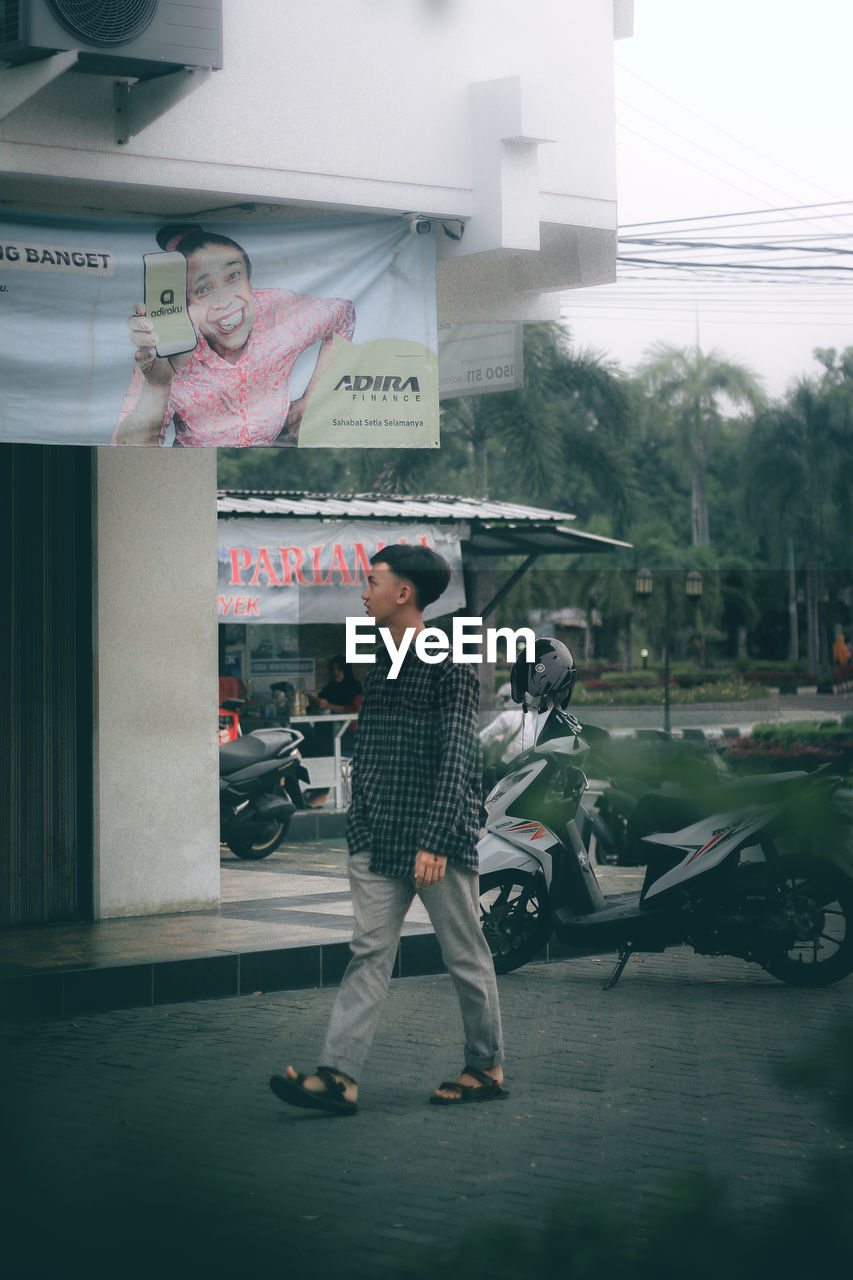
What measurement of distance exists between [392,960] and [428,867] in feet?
1.11

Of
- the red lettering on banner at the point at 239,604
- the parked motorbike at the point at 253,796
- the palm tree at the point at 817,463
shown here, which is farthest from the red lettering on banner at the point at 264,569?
the palm tree at the point at 817,463

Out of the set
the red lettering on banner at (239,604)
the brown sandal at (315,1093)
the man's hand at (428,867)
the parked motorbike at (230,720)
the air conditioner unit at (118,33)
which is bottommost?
the brown sandal at (315,1093)

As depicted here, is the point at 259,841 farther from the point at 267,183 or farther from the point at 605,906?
the point at 267,183

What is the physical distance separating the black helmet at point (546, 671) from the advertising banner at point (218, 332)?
4.02 ft

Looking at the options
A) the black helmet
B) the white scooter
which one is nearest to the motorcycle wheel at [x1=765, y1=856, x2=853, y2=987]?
the white scooter

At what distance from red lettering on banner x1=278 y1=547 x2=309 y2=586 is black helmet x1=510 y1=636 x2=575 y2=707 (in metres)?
7.79

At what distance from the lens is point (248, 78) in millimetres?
6684

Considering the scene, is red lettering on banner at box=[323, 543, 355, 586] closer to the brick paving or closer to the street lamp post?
the street lamp post

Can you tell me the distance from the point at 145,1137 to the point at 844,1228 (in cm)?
60

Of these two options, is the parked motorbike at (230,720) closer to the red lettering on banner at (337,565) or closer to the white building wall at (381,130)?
the red lettering on banner at (337,565)

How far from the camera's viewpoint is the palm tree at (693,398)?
42031 millimetres

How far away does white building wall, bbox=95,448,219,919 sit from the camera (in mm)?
7426

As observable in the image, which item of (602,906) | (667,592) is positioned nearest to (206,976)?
(602,906)

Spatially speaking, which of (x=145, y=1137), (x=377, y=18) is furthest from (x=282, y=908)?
(x=145, y=1137)
